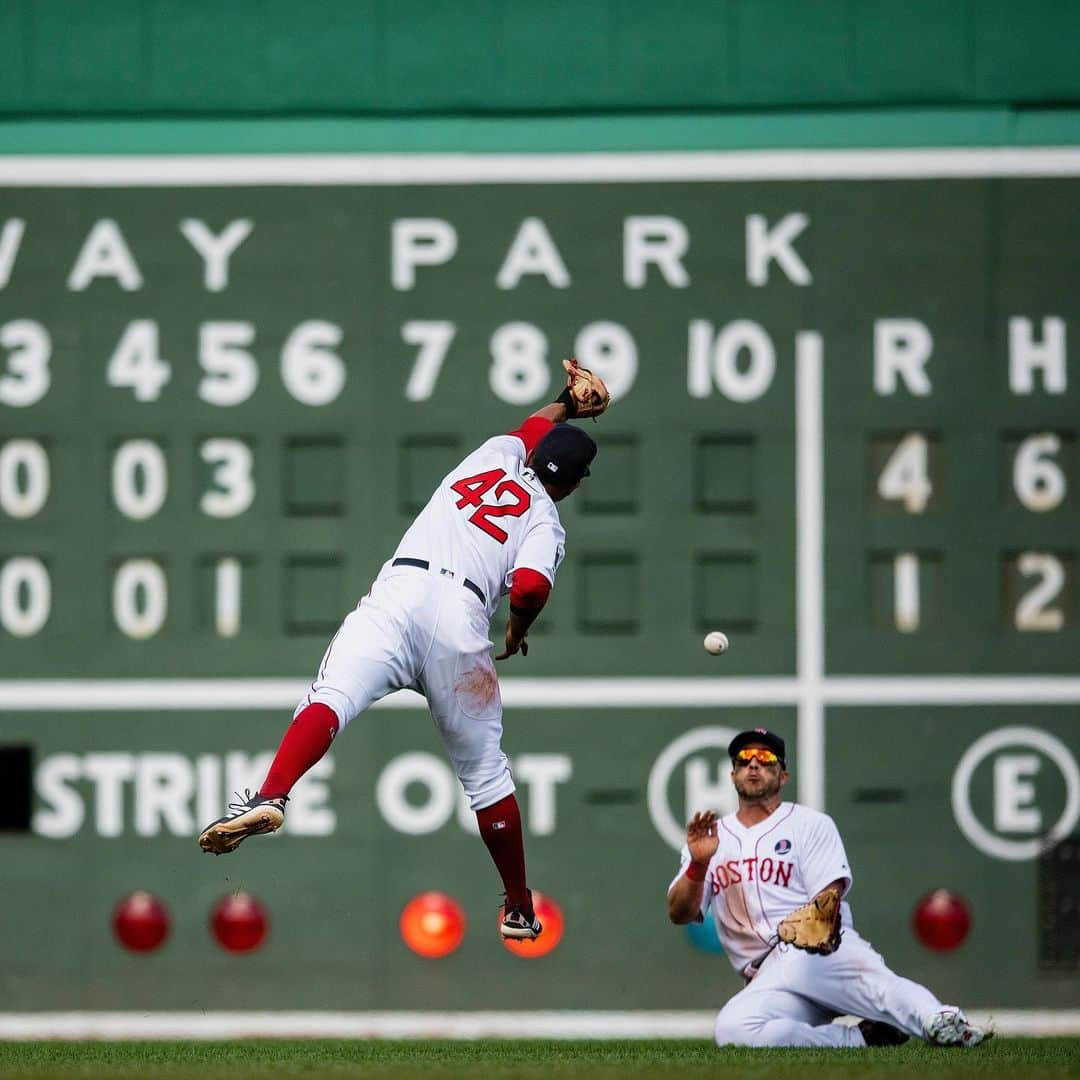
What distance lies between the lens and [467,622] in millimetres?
6133

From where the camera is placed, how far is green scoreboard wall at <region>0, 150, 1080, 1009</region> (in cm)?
788

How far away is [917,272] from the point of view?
314 inches

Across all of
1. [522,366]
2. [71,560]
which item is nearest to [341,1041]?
[71,560]

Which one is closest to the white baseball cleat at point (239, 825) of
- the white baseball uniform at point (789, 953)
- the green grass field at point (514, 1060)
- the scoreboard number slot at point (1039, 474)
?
the green grass field at point (514, 1060)

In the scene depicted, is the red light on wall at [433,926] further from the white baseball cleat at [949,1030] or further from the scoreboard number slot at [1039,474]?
the scoreboard number slot at [1039,474]

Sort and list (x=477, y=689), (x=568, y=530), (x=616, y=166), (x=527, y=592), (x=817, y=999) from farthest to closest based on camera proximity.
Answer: (x=616, y=166), (x=568, y=530), (x=817, y=999), (x=477, y=689), (x=527, y=592)

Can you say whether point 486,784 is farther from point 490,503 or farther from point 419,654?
point 490,503

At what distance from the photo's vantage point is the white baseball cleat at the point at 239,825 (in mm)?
5637

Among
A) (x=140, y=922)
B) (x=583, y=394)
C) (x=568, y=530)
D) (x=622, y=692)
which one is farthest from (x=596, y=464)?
(x=140, y=922)

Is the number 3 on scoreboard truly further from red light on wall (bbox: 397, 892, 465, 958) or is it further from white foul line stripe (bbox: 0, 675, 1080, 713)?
red light on wall (bbox: 397, 892, 465, 958)

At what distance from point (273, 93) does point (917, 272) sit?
2.44 meters

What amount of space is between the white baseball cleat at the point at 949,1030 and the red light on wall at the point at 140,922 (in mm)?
2782

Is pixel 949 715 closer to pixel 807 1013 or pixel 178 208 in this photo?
pixel 807 1013

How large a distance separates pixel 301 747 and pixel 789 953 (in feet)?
6.88
